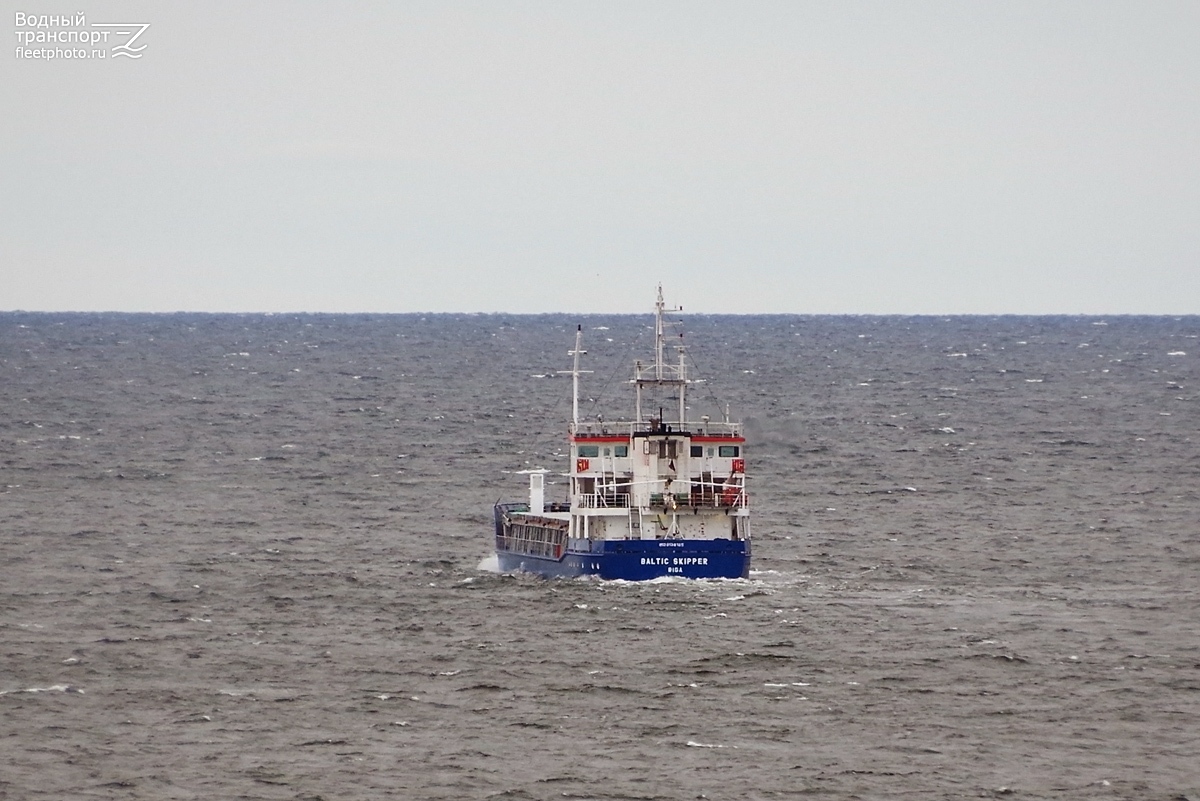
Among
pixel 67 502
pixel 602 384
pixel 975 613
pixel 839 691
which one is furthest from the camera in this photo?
pixel 602 384

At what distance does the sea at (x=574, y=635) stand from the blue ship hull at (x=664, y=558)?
2.28 feet

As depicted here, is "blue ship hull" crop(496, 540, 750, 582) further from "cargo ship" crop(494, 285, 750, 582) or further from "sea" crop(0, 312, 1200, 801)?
"sea" crop(0, 312, 1200, 801)

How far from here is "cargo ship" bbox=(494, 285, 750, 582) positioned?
68125 mm

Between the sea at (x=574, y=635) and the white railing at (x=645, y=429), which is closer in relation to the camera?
the sea at (x=574, y=635)

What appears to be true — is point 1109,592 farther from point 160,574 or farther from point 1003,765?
point 160,574

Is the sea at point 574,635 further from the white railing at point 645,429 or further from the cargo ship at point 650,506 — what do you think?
the white railing at point 645,429

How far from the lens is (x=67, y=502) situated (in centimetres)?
9012

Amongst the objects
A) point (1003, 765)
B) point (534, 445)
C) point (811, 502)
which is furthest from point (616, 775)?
point (534, 445)

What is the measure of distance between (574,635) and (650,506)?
1093 cm

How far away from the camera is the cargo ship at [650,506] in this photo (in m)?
68.1

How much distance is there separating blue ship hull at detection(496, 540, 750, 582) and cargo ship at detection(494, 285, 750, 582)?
3cm

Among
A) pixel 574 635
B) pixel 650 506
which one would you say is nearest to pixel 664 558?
pixel 650 506

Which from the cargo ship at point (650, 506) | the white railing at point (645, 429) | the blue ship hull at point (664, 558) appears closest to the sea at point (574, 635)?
the blue ship hull at point (664, 558)

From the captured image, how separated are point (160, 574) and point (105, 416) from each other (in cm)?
7041
